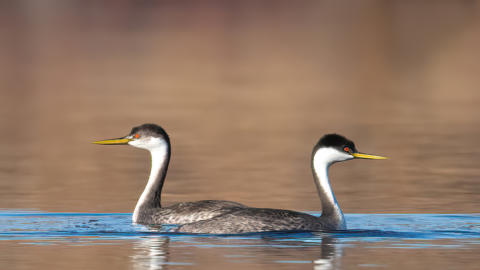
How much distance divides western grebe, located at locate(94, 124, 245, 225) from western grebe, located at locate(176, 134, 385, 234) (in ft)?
2.56

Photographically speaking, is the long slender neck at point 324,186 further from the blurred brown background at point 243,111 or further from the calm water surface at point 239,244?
the blurred brown background at point 243,111

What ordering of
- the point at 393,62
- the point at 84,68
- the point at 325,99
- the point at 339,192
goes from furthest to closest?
the point at 393,62, the point at 84,68, the point at 325,99, the point at 339,192

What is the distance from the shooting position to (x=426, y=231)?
15984 millimetres

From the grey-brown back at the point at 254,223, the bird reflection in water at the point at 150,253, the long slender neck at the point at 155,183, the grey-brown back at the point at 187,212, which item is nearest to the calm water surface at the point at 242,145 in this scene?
the bird reflection in water at the point at 150,253

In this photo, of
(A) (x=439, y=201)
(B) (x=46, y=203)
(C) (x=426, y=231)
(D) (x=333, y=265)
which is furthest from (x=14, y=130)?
(D) (x=333, y=265)

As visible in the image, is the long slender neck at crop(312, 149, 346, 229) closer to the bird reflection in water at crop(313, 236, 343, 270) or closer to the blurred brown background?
the bird reflection in water at crop(313, 236, 343, 270)

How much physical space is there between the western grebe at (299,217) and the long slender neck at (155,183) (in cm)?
172

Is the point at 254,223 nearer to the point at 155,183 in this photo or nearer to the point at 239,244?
the point at 239,244

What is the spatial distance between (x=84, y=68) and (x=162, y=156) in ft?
97.4

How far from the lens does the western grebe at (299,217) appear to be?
1570 cm

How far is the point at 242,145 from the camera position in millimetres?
25125

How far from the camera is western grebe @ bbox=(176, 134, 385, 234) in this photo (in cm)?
1570

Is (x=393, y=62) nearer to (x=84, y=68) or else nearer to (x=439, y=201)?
(x=84, y=68)

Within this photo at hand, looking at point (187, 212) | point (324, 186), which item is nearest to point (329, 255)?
point (324, 186)
